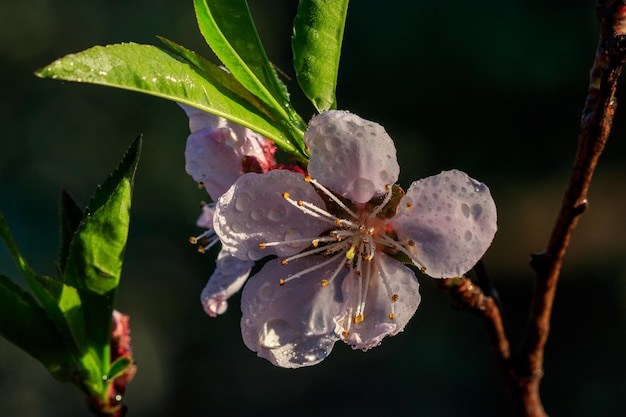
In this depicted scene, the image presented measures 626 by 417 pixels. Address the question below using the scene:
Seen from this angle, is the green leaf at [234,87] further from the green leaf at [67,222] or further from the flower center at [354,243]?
the green leaf at [67,222]

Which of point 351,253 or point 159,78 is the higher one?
point 159,78

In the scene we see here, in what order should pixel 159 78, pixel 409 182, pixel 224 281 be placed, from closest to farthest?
pixel 159 78, pixel 224 281, pixel 409 182

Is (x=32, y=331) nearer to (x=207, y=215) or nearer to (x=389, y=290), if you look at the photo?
(x=207, y=215)

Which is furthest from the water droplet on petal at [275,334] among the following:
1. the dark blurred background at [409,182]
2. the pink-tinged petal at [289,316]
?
the dark blurred background at [409,182]

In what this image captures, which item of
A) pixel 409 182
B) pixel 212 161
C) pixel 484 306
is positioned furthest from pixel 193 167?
pixel 409 182

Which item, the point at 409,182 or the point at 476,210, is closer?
the point at 476,210

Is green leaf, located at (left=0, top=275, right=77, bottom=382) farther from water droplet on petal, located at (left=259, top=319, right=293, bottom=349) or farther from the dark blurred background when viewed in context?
the dark blurred background
